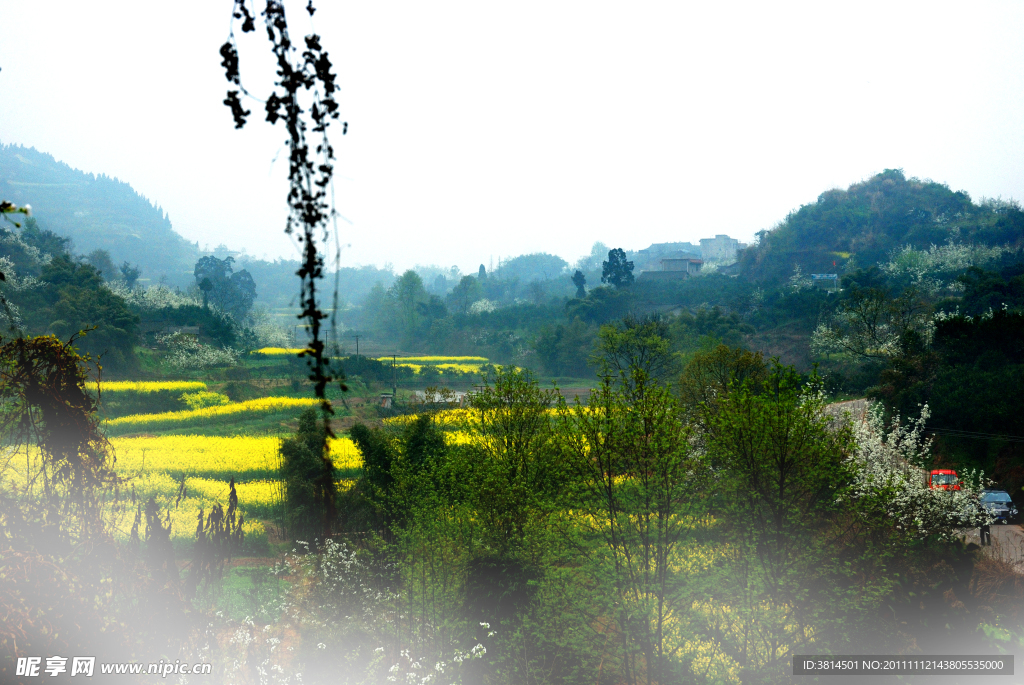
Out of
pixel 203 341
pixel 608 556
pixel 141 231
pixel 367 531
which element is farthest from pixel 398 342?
pixel 141 231

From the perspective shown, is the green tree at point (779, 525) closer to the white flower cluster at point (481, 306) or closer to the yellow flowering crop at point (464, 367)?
the yellow flowering crop at point (464, 367)

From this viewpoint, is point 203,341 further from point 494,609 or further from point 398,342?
point 494,609

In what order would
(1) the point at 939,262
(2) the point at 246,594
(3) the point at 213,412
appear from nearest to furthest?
(2) the point at 246,594
(3) the point at 213,412
(1) the point at 939,262

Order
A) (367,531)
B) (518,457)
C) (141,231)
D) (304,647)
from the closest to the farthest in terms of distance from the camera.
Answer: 1. (304,647)
2. (518,457)
3. (367,531)
4. (141,231)

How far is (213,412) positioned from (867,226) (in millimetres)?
100566

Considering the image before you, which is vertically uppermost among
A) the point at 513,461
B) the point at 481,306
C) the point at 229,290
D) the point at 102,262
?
the point at 102,262

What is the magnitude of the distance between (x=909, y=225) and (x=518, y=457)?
101 meters

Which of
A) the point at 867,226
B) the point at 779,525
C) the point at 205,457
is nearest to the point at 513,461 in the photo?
the point at 779,525

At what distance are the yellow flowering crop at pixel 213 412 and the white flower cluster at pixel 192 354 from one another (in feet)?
38.4

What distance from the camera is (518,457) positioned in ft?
51.2

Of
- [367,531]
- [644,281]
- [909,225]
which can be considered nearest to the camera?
[367,531]

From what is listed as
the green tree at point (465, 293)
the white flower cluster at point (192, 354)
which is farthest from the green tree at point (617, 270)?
the white flower cluster at point (192, 354)

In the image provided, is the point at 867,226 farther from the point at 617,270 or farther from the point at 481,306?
the point at 481,306

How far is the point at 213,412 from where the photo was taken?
1378 inches
